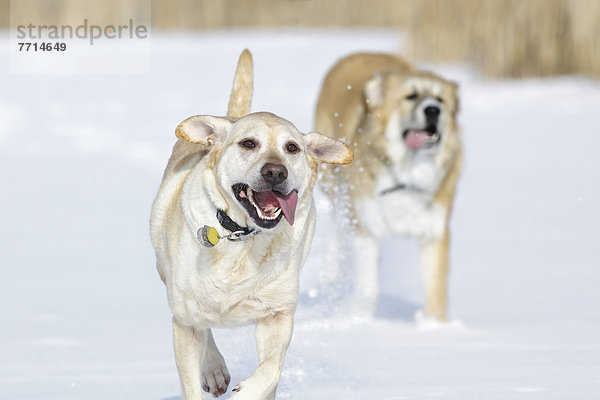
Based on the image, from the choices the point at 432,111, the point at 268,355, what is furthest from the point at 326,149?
the point at 432,111

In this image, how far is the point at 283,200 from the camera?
11.6 feet

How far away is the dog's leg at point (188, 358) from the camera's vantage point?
148 inches

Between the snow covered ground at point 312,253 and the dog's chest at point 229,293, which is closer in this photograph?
the dog's chest at point 229,293

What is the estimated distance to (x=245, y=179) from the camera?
11.5 feet

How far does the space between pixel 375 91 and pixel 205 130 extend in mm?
2955

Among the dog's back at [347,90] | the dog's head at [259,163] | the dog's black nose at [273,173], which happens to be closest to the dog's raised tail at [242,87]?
the dog's head at [259,163]

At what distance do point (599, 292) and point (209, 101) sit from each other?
731cm

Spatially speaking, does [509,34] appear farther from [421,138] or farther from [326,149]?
[326,149]

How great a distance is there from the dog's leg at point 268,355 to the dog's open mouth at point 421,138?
275 centimetres

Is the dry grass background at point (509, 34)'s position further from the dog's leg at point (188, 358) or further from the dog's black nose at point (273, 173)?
the dog's black nose at point (273, 173)

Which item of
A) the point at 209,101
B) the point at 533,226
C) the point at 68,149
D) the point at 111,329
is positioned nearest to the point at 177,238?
the point at 111,329

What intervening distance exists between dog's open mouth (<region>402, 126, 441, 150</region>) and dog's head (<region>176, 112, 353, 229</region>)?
2643 millimetres

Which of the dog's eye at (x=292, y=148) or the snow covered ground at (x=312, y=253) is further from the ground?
the dog's eye at (x=292, y=148)

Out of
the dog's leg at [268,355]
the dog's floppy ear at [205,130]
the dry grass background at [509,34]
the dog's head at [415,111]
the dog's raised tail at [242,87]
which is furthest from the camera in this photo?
the dry grass background at [509,34]
